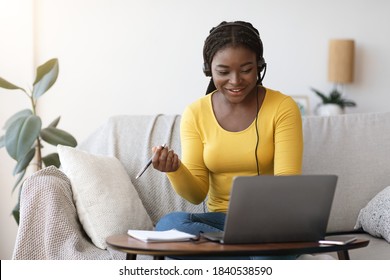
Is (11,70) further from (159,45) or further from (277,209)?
(277,209)

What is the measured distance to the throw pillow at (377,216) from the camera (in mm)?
2838

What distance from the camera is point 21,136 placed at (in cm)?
341

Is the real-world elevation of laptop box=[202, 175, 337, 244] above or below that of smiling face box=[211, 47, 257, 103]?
below

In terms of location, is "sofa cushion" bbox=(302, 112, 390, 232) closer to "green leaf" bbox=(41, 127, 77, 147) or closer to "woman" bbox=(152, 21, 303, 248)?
"woman" bbox=(152, 21, 303, 248)

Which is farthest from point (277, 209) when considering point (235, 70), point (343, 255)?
point (235, 70)

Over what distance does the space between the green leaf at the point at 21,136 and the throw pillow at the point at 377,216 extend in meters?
1.44

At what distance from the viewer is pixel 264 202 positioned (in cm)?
181

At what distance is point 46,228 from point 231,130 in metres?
0.67

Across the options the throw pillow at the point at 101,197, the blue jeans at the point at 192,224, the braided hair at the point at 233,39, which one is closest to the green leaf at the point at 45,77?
the throw pillow at the point at 101,197

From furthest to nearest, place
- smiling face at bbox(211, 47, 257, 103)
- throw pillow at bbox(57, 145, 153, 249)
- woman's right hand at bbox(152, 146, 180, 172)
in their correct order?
throw pillow at bbox(57, 145, 153, 249), smiling face at bbox(211, 47, 257, 103), woman's right hand at bbox(152, 146, 180, 172)

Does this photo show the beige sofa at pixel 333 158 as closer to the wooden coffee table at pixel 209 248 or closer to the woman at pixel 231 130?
the woman at pixel 231 130

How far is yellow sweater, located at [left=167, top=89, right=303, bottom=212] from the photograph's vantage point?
7.95 ft

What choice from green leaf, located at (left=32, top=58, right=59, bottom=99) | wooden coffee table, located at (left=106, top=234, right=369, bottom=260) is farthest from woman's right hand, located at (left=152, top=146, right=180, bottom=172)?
green leaf, located at (left=32, top=58, right=59, bottom=99)

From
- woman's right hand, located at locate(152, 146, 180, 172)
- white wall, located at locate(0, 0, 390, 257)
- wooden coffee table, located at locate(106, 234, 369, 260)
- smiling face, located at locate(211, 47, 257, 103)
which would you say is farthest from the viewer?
white wall, located at locate(0, 0, 390, 257)
